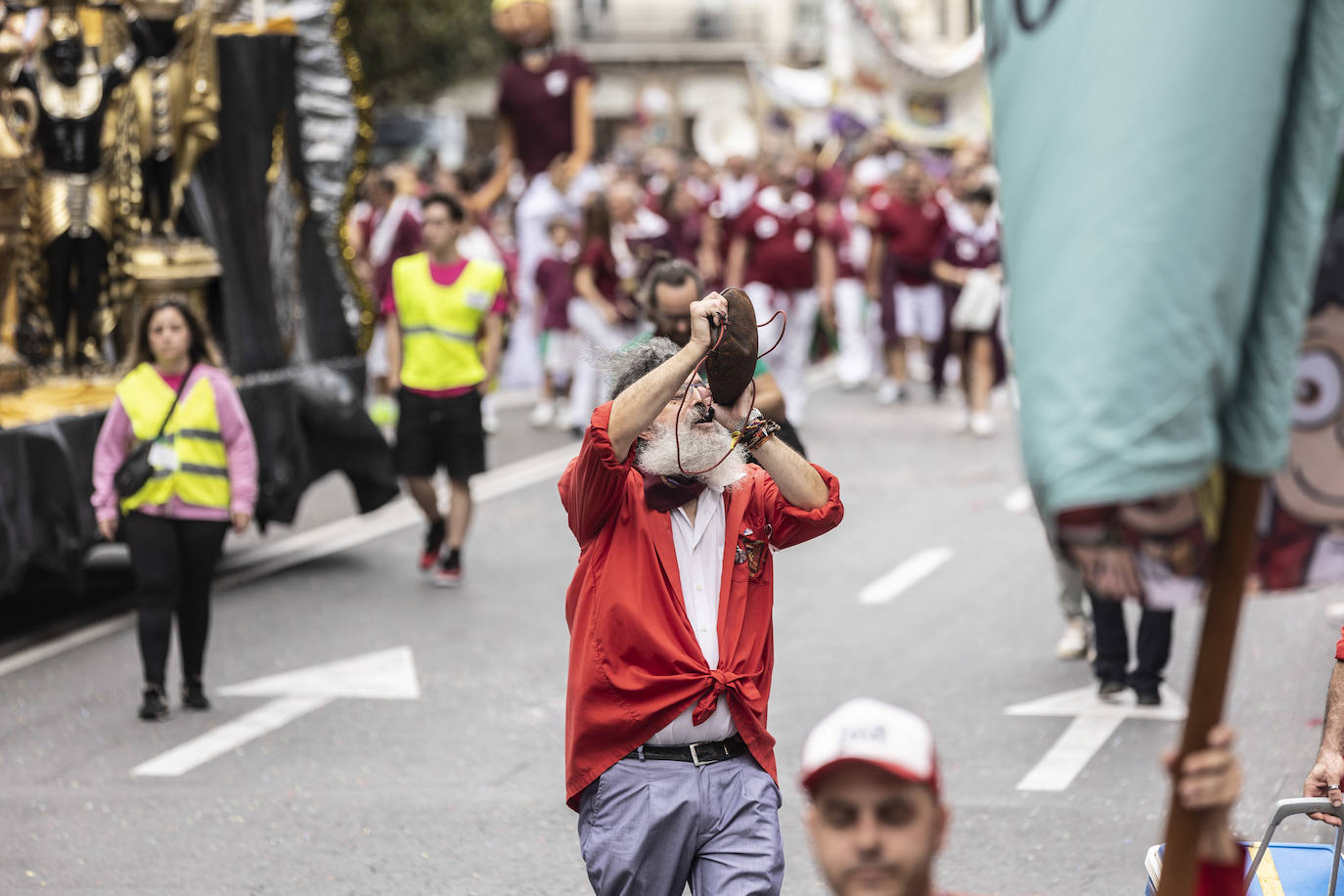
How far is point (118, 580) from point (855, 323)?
1164 centimetres

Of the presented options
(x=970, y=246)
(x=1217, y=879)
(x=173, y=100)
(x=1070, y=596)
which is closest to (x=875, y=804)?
(x=1217, y=879)

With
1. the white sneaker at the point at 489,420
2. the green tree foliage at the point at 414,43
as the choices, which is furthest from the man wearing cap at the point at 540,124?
the green tree foliage at the point at 414,43

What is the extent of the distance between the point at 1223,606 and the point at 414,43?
145 feet

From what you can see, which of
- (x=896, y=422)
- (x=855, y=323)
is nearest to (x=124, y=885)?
(x=896, y=422)

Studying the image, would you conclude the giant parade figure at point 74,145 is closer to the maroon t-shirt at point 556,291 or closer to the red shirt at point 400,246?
the red shirt at point 400,246

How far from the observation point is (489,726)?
7.86 metres

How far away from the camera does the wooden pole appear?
2367 mm

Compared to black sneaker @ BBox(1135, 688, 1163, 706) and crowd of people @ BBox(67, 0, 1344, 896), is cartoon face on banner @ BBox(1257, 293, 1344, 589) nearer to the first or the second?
crowd of people @ BBox(67, 0, 1344, 896)

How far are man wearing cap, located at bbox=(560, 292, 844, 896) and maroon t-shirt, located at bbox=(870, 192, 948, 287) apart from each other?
15529 millimetres

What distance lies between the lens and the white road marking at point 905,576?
1041cm

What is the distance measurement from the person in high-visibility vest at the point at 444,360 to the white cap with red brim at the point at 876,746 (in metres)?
7.83

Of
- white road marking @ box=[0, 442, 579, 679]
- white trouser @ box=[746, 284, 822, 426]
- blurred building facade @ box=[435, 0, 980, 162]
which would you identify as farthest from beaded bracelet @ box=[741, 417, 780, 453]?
blurred building facade @ box=[435, 0, 980, 162]

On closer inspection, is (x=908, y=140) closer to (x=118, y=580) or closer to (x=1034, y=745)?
(x=118, y=580)

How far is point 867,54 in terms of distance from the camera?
38188 mm
